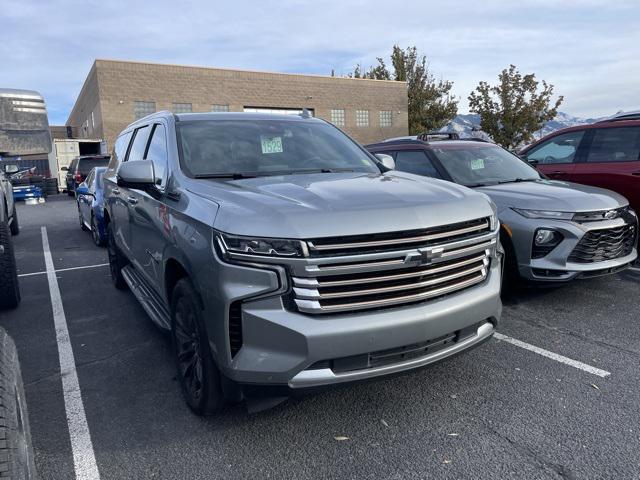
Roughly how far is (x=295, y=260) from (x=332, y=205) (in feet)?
1.27

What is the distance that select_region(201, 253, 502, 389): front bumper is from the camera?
2377 mm

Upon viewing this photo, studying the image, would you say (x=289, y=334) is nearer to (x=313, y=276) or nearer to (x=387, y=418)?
(x=313, y=276)

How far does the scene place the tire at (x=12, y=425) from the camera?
181 centimetres

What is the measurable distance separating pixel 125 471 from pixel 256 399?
2.61 feet

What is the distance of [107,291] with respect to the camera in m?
6.11

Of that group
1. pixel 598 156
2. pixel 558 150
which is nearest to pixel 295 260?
pixel 598 156

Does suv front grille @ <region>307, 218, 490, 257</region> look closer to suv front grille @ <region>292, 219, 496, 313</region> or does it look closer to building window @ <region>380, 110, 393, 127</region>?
suv front grille @ <region>292, 219, 496, 313</region>

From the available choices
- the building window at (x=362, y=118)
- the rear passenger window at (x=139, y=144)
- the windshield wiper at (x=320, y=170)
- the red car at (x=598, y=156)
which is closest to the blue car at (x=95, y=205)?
the rear passenger window at (x=139, y=144)

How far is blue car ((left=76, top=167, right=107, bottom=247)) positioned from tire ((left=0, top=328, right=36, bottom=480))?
5.97 metres

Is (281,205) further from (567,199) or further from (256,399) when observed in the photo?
(567,199)

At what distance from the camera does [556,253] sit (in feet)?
15.4

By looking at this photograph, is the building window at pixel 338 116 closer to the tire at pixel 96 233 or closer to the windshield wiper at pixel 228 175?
the tire at pixel 96 233

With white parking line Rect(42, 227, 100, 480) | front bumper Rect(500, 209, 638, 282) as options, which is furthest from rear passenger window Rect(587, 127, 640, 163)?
white parking line Rect(42, 227, 100, 480)

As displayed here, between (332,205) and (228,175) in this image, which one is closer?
(332,205)
